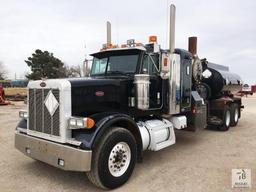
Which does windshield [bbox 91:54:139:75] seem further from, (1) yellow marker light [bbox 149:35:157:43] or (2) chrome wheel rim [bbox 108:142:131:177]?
(2) chrome wheel rim [bbox 108:142:131:177]

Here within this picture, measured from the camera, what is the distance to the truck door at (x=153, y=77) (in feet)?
19.3

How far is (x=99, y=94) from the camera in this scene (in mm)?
4984

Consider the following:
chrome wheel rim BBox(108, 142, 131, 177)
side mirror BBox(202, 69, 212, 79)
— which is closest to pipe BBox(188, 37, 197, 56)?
side mirror BBox(202, 69, 212, 79)

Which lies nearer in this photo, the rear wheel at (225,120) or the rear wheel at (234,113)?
the rear wheel at (225,120)

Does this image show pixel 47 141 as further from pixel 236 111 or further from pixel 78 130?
pixel 236 111

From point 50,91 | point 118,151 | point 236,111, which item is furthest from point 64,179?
point 236,111

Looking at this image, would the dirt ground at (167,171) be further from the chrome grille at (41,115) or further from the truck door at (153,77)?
the truck door at (153,77)

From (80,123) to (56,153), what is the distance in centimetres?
70

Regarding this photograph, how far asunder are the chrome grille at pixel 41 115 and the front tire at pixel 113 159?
2.64 ft

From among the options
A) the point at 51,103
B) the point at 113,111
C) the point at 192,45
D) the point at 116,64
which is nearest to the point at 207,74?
the point at 192,45

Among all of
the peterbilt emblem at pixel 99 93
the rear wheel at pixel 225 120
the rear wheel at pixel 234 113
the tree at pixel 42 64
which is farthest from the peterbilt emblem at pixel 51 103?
the tree at pixel 42 64

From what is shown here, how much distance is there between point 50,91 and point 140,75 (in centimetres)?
178

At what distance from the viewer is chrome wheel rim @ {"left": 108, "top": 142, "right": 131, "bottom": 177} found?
4.55 meters

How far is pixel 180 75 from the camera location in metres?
6.78
